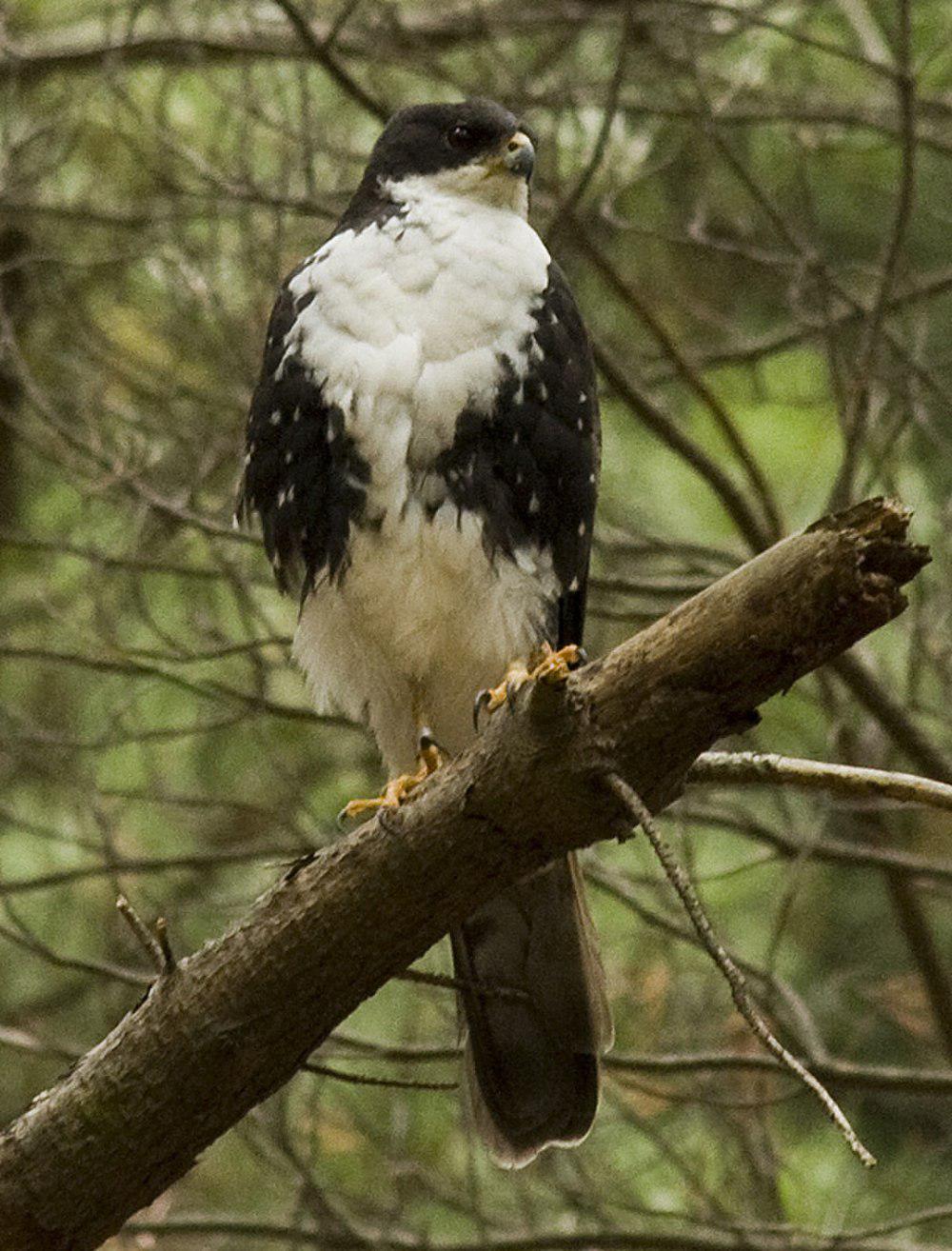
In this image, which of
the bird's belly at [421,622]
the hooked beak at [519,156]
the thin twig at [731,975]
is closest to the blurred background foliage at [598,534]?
the hooked beak at [519,156]

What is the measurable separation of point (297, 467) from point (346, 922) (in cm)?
118

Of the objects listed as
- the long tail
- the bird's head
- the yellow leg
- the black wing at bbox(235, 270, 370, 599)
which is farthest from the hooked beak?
the long tail

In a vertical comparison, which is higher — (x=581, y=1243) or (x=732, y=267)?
(x=732, y=267)

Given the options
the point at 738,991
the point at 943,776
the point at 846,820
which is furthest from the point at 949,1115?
the point at 738,991

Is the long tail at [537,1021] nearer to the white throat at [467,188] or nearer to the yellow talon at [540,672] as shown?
the yellow talon at [540,672]

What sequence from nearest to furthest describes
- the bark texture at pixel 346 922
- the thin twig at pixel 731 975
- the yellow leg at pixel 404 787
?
the thin twig at pixel 731 975 → the bark texture at pixel 346 922 → the yellow leg at pixel 404 787

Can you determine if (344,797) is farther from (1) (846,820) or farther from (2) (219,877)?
(1) (846,820)

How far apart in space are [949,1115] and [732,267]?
258 cm

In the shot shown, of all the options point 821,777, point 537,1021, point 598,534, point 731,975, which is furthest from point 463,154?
point 731,975

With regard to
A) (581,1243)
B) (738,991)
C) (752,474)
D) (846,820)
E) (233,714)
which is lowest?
(738,991)

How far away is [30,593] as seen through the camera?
19.5 feet

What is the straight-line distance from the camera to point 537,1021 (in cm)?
392

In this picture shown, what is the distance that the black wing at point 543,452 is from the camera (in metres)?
3.78

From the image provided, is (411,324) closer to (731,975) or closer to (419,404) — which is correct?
(419,404)
